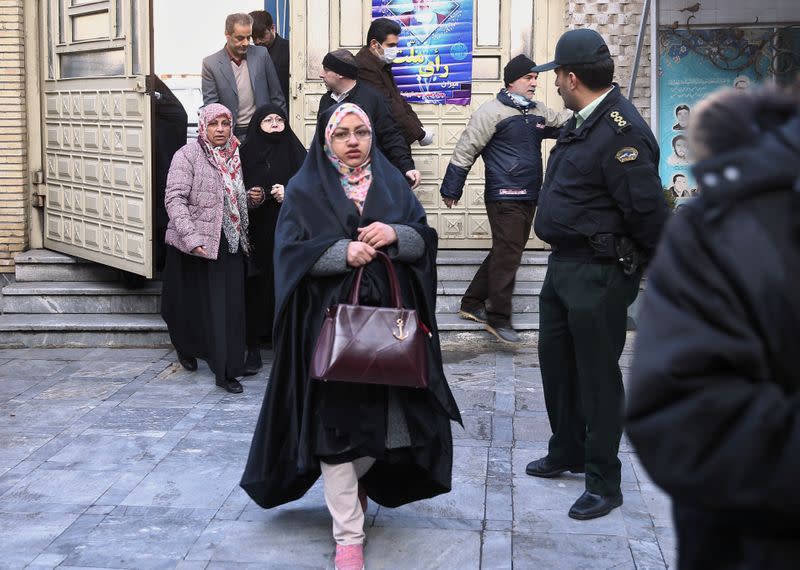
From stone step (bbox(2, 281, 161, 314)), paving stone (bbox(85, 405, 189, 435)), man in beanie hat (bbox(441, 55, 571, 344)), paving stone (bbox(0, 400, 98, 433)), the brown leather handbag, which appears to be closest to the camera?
the brown leather handbag

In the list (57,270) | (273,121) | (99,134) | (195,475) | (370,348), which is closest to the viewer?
(370,348)

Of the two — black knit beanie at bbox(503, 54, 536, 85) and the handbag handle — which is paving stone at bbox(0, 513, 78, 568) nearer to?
the handbag handle

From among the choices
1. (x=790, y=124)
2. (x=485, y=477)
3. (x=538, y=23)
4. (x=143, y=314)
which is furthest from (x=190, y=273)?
(x=790, y=124)

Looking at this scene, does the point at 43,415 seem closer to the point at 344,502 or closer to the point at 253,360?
the point at 253,360

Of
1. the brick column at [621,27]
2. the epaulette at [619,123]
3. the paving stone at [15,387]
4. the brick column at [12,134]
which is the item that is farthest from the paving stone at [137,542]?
the brick column at [621,27]

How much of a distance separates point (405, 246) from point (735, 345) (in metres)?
2.85

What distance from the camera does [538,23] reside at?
9617 mm

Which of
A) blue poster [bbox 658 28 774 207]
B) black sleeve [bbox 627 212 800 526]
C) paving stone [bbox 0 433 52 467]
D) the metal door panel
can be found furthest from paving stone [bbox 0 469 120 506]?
blue poster [bbox 658 28 774 207]

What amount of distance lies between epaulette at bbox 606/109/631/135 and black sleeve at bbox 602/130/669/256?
0.02m

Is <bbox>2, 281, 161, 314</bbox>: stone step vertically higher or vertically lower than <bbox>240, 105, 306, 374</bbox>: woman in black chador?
lower

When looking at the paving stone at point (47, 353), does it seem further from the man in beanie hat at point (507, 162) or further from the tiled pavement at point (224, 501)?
the man in beanie hat at point (507, 162)

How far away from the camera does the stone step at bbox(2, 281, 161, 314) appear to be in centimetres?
926

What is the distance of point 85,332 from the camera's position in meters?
8.98

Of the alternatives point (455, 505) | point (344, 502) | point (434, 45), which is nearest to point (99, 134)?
point (434, 45)
